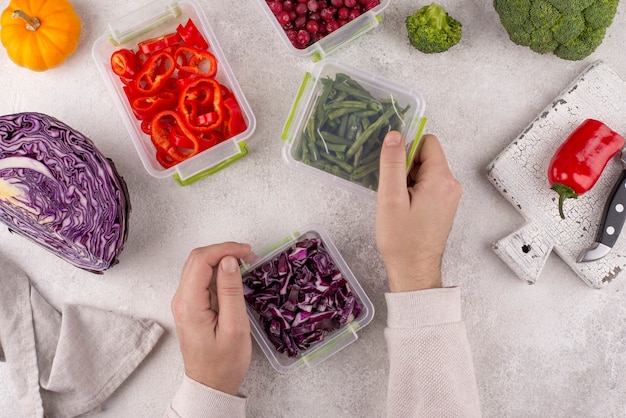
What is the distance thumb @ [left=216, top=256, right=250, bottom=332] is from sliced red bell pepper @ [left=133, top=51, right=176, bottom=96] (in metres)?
0.65

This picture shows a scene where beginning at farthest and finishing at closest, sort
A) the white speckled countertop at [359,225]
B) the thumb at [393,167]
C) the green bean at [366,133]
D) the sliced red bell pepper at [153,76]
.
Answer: the white speckled countertop at [359,225]
the sliced red bell pepper at [153,76]
the green bean at [366,133]
the thumb at [393,167]

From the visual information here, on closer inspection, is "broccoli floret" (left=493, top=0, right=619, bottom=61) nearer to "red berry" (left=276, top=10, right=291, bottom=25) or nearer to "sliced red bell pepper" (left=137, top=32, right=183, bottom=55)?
"red berry" (left=276, top=10, right=291, bottom=25)

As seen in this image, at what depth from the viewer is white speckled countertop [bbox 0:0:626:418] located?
6.52ft

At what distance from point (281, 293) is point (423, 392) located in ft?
1.75

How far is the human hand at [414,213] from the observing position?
165cm

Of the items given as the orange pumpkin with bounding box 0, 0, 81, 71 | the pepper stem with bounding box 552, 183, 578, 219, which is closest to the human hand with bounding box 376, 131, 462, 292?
the pepper stem with bounding box 552, 183, 578, 219

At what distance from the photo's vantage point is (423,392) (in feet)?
5.50

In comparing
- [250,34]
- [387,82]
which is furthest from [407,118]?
[250,34]

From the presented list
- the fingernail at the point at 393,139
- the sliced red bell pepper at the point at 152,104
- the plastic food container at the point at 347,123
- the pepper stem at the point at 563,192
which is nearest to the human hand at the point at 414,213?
the fingernail at the point at 393,139

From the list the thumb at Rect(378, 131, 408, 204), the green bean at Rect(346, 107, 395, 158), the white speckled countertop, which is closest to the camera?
the thumb at Rect(378, 131, 408, 204)

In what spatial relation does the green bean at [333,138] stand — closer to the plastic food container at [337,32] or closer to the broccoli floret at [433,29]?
the plastic food container at [337,32]

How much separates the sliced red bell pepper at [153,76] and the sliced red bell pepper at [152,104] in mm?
24

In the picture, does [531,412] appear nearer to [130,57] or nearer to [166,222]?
[166,222]

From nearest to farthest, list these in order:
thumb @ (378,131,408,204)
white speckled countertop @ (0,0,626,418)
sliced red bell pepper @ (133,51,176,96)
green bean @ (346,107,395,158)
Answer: thumb @ (378,131,408,204), green bean @ (346,107,395,158), sliced red bell pepper @ (133,51,176,96), white speckled countertop @ (0,0,626,418)
